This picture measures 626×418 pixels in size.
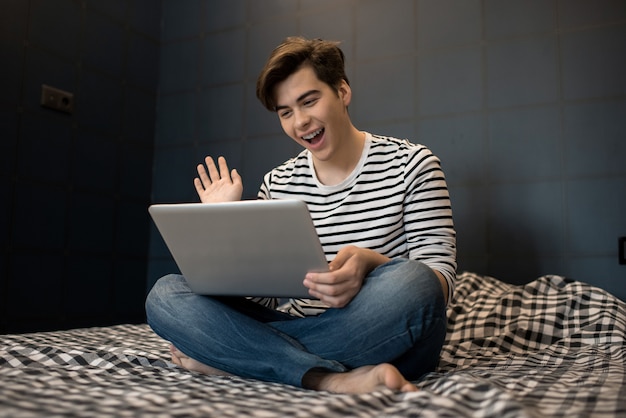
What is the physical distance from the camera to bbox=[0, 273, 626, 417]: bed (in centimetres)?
81

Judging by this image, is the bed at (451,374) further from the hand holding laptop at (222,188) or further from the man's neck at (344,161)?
the man's neck at (344,161)

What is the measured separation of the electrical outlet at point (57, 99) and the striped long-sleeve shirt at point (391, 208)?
58.3 inches

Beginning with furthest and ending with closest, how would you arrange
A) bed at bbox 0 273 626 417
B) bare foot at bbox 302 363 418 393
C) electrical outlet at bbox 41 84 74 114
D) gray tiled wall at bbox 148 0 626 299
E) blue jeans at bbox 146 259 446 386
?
electrical outlet at bbox 41 84 74 114 → gray tiled wall at bbox 148 0 626 299 → blue jeans at bbox 146 259 446 386 → bare foot at bbox 302 363 418 393 → bed at bbox 0 273 626 417

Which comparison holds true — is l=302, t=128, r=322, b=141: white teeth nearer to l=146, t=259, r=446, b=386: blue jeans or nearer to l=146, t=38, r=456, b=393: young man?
l=146, t=38, r=456, b=393: young man

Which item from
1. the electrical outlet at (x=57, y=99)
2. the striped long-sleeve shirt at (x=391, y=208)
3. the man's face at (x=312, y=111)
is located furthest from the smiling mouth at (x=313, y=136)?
the electrical outlet at (x=57, y=99)

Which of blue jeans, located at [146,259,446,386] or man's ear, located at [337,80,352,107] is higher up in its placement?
man's ear, located at [337,80,352,107]

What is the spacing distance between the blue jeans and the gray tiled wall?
1103mm

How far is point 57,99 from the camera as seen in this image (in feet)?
8.13

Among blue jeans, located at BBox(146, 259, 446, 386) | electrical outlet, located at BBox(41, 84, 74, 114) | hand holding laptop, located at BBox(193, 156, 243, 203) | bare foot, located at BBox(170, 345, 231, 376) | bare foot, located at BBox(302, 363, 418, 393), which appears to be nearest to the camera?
bare foot, located at BBox(302, 363, 418, 393)

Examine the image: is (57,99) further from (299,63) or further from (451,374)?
(451,374)

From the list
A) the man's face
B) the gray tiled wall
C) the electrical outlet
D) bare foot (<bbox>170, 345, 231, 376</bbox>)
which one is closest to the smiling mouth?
the man's face

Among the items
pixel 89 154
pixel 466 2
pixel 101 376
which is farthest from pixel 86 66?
pixel 101 376

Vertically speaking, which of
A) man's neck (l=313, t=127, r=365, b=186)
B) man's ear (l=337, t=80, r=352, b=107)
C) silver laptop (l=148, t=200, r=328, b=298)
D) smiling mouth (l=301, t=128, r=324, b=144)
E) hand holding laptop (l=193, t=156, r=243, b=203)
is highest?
man's ear (l=337, t=80, r=352, b=107)

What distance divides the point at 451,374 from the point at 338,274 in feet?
1.14
